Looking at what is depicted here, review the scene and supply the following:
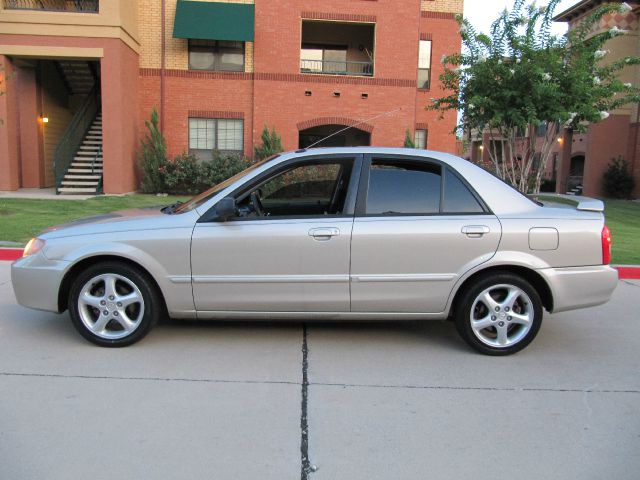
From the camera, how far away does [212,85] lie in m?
19.5

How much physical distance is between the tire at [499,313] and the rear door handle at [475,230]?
0.36 m

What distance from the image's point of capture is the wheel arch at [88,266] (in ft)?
15.4

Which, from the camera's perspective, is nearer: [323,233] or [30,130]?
[323,233]

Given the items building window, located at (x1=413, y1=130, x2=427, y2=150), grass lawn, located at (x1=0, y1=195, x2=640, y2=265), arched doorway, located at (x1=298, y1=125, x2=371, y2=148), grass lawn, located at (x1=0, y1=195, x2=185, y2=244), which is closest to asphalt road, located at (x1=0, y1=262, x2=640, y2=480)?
grass lawn, located at (x1=0, y1=195, x2=640, y2=265)

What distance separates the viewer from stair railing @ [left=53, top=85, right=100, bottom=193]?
17.8 m

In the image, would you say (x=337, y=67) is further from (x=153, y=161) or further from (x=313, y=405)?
(x=313, y=405)

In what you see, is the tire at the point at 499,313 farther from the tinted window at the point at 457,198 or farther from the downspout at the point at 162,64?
the downspout at the point at 162,64

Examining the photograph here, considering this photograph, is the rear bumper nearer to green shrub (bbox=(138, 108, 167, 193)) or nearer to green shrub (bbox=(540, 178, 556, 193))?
green shrub (bbox=(138, 108, 167, 193))

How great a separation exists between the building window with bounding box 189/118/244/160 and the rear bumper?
16313 millimetres

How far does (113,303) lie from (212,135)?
51.9ft

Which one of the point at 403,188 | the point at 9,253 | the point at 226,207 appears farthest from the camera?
the point at 9,253

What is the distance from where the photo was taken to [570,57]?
1073cm

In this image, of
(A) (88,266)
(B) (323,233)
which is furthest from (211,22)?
(B) (323,233)

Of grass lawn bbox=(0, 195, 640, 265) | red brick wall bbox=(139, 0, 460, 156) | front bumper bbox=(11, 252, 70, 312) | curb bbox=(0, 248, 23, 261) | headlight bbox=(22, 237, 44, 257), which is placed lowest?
curb bbox=(0, 248, 23, 261)
